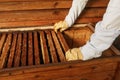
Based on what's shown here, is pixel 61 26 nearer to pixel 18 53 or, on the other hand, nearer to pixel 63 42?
pixel 63 42

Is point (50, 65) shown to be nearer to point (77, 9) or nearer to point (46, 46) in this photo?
point (46, 46)

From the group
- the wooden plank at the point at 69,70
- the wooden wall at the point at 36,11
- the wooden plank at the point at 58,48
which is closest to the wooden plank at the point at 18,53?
the wooden plank at the point at 69,70

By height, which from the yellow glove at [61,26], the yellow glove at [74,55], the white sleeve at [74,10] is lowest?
the yellow glove at [74,55]

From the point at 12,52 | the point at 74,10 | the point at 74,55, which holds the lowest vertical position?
the point at 74,55

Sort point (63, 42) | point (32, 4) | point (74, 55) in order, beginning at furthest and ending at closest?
point (32, 4) < point (63, 42) < point (74, 55)

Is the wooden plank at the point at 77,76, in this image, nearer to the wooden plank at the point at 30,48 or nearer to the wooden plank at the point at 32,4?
the wooden plank at the point at 30,48

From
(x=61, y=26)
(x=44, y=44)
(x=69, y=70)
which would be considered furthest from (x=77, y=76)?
(x=61, y=26)

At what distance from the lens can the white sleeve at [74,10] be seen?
1.81 m

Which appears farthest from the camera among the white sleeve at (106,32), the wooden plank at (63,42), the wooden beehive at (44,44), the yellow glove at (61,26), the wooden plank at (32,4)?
the yellow glove at (61,26)

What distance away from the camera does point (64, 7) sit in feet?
6.25

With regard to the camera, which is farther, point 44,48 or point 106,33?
point 44,48

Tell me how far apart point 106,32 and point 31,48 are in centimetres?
69

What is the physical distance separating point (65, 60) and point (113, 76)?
0.47 m

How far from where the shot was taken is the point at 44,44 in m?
1.58
